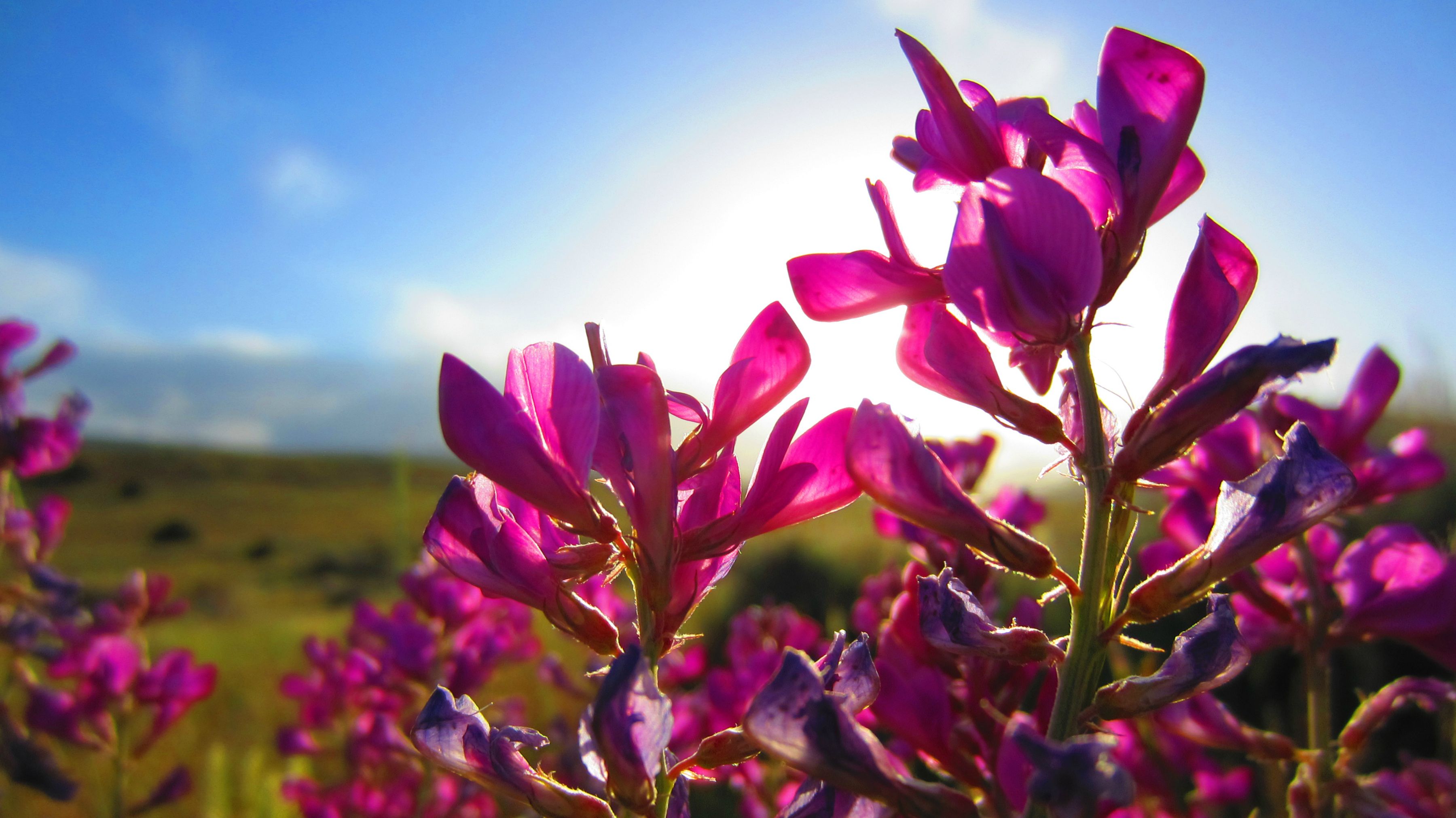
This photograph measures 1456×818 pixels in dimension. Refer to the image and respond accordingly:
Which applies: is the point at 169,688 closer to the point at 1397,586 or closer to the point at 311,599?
the point at 1397,586

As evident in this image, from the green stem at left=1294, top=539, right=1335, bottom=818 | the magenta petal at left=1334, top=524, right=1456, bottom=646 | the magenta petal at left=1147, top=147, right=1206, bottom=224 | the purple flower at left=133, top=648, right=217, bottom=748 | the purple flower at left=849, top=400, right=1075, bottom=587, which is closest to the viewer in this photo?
the purple flower at left=849, top=400, right=1075, bottom=587

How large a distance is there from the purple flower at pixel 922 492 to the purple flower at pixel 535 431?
0.65 ft

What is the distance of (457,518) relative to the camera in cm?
64

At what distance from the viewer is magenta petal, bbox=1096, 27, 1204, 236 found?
0.61 m

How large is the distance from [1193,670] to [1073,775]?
6.7 inches

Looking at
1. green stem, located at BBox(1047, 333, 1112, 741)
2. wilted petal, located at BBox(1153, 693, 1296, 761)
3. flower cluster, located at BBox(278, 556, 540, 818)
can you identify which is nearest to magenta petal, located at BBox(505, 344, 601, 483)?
green stem, located at BBox(1047, 333, 1112, 741)

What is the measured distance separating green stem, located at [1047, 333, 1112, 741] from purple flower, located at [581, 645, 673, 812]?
0.29 meters

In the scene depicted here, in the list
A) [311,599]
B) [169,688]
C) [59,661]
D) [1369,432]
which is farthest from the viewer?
[311,599]

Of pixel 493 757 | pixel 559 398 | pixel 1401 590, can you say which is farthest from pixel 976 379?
pixel 1401 590

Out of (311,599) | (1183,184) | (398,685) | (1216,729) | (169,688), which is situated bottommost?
(311,599)

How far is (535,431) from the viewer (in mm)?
606

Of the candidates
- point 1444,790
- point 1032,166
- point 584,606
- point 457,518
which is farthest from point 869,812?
point 1444,790

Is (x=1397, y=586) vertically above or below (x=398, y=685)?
above

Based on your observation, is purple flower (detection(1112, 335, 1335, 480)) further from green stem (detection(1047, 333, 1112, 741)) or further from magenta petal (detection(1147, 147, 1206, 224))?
magenta petal (detection(1147, 147, 1206, 224))
